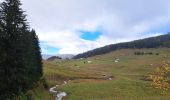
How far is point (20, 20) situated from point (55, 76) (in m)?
96.2

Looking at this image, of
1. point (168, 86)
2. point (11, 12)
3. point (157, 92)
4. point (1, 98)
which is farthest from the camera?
point (157, 92)

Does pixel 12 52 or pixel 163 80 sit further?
pixel 12 52

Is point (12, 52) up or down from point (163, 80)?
up

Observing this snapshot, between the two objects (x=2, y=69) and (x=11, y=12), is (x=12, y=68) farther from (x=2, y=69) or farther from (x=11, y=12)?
(x=11, y=12)

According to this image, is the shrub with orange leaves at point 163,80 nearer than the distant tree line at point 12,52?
Yes

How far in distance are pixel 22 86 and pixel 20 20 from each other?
346 inches

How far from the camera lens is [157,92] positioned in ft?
297

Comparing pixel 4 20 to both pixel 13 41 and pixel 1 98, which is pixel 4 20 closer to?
pixel 13 41

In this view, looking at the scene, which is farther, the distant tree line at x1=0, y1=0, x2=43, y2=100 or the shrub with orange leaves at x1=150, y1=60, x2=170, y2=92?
the distant tree line at x1=0, y1=0, x2=43, y2=100

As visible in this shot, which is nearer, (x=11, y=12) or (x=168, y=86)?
(x=168, y=86)

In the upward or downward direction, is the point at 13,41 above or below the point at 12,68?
above

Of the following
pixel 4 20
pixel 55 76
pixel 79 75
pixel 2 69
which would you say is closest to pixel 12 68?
pixel 2 69

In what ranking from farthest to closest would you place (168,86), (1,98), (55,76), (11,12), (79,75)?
(79,75) → (55,76) → (11,12) → (1,98) → (168,86)

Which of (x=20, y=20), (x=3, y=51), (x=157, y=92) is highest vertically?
(x=20, y=20)
